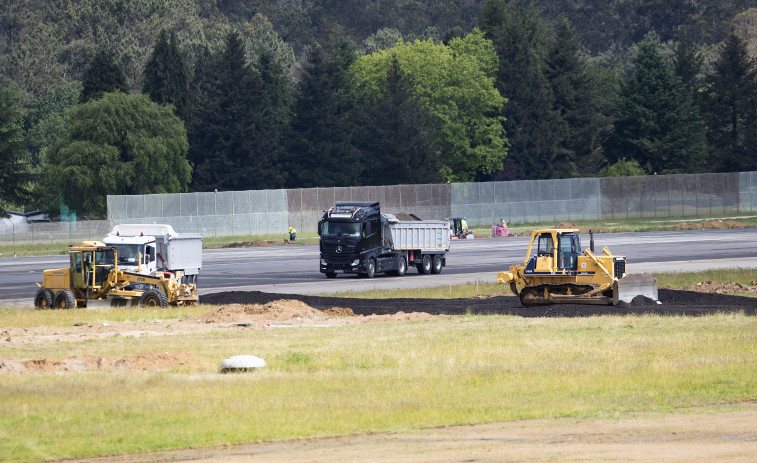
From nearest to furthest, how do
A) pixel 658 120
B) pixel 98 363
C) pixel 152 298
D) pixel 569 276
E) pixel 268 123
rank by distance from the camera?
pixel 98 363 < pixel 569 276 < pixel 152 298 < pixel 268 123 < pixel 658 120

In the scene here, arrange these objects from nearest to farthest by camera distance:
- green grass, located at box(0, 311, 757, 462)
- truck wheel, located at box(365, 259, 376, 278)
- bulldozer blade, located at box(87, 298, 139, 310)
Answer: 1. green grass, located at box(0, 311, 757, 462)
2. bulldozer blade, located at box(87, 298, 139, 310)
3. truck wheel, located at box(365, 259, 376, 278)

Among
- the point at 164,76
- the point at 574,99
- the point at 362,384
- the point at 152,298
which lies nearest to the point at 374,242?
the point at 152,298

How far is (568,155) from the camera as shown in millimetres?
127688

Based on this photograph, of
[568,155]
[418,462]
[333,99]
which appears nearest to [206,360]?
[418,462]

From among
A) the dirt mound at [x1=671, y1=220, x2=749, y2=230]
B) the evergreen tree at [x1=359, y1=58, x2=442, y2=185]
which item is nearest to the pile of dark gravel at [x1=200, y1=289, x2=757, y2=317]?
the dirt mound at [x1=671, y1=220, x2=749, y2=230]

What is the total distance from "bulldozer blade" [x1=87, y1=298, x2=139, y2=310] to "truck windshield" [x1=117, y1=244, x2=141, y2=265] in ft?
5.27

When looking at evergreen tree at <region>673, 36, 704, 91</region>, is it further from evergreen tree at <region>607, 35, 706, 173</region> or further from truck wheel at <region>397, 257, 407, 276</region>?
truck wheel at <region>397, 257, 407, 276</region>

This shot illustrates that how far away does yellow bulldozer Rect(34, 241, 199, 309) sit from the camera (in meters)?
36.7

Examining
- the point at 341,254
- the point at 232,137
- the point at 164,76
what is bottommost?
the point at 341,254

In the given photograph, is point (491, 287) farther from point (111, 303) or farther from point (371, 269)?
point (111, 303)

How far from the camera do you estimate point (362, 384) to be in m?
20.4

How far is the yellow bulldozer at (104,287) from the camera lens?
1444 inches

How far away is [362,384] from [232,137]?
317ft

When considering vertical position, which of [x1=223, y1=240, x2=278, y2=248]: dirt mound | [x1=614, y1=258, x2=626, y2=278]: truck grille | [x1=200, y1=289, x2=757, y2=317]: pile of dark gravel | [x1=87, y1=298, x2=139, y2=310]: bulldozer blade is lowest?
[x1=200, y1=289, x2=757, y2=317]: pile of dark gravel
